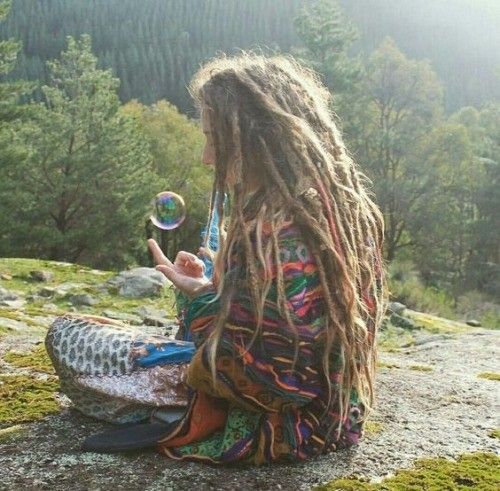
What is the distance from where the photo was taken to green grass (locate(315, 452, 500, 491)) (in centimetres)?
344

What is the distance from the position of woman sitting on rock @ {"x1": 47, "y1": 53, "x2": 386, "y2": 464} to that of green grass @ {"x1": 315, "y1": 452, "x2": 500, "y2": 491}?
0.96 feet

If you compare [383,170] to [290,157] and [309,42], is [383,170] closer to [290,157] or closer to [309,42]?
[309,42]


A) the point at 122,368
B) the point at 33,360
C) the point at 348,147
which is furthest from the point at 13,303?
the point at 348,147

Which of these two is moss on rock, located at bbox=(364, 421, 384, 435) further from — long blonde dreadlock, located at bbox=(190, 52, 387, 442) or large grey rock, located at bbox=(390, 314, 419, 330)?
large grey rock, located at bbox=(390, 314, 419, 330)

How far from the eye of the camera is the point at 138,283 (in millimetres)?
11852

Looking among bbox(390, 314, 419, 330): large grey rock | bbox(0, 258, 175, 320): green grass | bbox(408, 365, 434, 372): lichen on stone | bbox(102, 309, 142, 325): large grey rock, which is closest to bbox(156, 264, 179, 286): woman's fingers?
bbox(408, 365, 434, 372): lichen on stone

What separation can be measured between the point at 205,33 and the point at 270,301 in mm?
131278

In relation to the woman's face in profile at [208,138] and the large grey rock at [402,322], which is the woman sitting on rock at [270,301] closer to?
the woman's face in profile at [208,138]

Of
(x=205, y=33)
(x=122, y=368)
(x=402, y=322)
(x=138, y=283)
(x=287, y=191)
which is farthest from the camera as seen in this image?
(x=205, y=33)

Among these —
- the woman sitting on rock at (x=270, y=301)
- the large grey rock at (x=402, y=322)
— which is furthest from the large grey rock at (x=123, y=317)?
the woman sitting on rock at (x=270, y=301)

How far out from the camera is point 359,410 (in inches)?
149

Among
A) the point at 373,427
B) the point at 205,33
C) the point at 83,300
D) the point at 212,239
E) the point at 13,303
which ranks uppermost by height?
the point at 205,33

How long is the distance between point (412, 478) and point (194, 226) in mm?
35834

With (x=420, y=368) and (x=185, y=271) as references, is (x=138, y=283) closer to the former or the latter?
(x=420, y=368)
